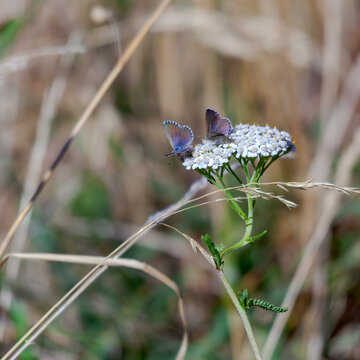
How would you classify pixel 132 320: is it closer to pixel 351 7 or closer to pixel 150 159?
→ pixel 150 159

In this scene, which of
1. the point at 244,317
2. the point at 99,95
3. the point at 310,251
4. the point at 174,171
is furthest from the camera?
the point at 174,171

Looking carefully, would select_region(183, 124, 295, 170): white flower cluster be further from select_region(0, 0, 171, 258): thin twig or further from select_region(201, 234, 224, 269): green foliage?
select_region(0, 0, 171, 258): thin twig

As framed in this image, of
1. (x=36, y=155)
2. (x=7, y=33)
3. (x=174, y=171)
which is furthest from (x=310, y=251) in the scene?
(x=174, y=171)

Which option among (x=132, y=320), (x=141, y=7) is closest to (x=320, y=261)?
(x=132, y=320)

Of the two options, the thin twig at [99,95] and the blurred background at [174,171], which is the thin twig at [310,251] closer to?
the blurred background at [174,171]

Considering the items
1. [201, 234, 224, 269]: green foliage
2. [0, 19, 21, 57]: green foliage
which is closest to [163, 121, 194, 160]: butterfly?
[201, 234, 224, 269]: green foliage

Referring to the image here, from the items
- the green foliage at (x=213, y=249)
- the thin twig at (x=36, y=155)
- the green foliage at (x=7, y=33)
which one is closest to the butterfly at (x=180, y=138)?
the green foliage at (x=213, y=249)

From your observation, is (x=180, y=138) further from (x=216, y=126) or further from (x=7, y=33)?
(x=7, y=33)
